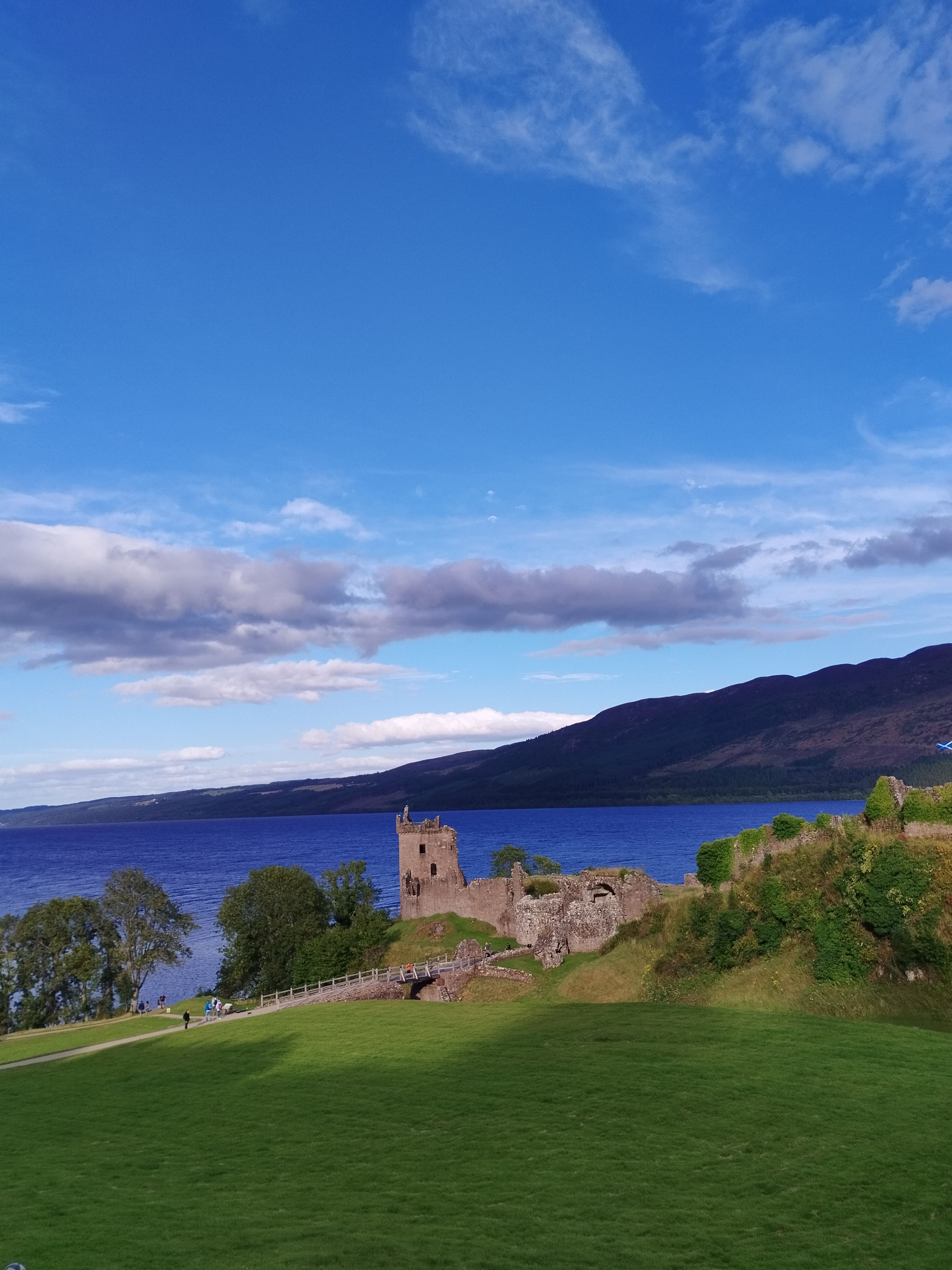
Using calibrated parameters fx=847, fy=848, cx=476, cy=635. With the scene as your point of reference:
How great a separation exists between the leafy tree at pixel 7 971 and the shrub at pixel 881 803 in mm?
63587

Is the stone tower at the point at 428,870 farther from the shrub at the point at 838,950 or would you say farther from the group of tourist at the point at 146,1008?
the shrub at the point at 838,950

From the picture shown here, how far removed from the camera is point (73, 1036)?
46.3 metres

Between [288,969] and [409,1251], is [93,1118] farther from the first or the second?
[288,969]

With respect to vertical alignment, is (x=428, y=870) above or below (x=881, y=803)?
below

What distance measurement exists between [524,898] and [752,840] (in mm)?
24511

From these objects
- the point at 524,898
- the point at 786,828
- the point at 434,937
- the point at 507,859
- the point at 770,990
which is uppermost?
the point at 786,828

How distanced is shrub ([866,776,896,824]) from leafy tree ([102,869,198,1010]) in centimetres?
5398

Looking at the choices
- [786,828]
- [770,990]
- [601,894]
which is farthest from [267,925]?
[770,990]

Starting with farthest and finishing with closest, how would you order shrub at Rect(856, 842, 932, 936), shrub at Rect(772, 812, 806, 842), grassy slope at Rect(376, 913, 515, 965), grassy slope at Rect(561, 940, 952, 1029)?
1. grassy slope at Rect(376, 913, 515, 965)
2. shrub at Rect(772, 812, 806, 842)
3. shrub at Rect(856, 842, 932, 936)
4. grassy slope at Rect(561, 940, 952, 1029)

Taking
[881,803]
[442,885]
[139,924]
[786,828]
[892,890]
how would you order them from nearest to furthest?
[892,890]
[881,803]
[786,828]
[139,924]
[442,885]

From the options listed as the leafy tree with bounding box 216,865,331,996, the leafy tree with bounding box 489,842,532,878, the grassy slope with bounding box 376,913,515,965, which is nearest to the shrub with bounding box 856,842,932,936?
the grassy slope with bounding box 376,913,515,965

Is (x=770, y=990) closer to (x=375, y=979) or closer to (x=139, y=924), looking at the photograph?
(x=375, y=979)

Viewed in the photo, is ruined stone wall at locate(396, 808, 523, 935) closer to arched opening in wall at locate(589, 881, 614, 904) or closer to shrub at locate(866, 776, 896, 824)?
arched opening in wall at locate(589, 881, 614, 904)

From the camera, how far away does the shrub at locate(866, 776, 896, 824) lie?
134 ft
